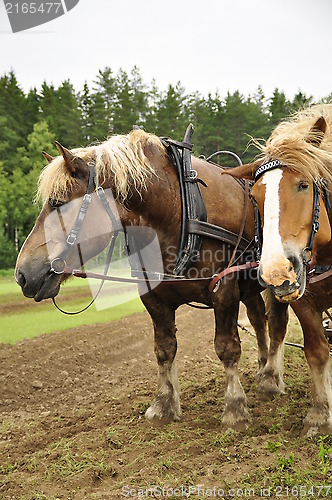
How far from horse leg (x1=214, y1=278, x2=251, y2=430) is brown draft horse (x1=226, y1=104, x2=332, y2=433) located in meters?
0.57

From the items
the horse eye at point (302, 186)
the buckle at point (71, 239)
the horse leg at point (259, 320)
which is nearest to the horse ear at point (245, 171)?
the horse eye at point (302, 186)

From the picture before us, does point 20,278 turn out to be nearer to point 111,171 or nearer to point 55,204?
point 55,204

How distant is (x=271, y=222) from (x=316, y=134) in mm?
788

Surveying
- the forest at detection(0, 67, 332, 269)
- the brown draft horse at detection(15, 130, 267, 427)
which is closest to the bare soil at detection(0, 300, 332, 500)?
the brown draft horse at detection(15, 130, 267, 427)

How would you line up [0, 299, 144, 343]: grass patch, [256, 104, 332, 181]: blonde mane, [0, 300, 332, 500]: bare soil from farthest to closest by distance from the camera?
[0, 299, 144, 343]: grass patch
[256, 104, 332, 181]: blonde mane
[0, 300, 332, 500]: bare soil

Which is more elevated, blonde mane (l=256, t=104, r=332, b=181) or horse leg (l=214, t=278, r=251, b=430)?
blonde mane (l=256, t=104, r=332, b=181)

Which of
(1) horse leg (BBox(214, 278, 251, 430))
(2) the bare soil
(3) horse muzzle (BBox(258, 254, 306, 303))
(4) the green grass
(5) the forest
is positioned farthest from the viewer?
(5) the forest

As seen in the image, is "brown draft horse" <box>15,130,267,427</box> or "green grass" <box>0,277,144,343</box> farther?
"green grass" <box>0,277,144,343</box>

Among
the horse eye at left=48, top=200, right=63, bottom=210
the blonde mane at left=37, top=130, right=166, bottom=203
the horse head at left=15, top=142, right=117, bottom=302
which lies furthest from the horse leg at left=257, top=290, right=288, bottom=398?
the horse eye at left=48, top=200, right=63, bottom=210

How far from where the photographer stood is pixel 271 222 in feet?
9.59

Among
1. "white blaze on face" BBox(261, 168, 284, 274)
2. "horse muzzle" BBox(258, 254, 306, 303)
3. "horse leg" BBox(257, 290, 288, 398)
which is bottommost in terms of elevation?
"horse leg" BBox(257, 290, 288, 398)

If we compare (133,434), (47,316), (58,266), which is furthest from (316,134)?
(47,316)

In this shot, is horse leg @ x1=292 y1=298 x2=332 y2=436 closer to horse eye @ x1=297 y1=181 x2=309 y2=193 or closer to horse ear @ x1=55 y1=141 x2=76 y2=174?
horse eye @ x1=297 y1=181 x2=309 y2=193

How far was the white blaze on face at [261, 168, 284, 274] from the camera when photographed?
111 inches
